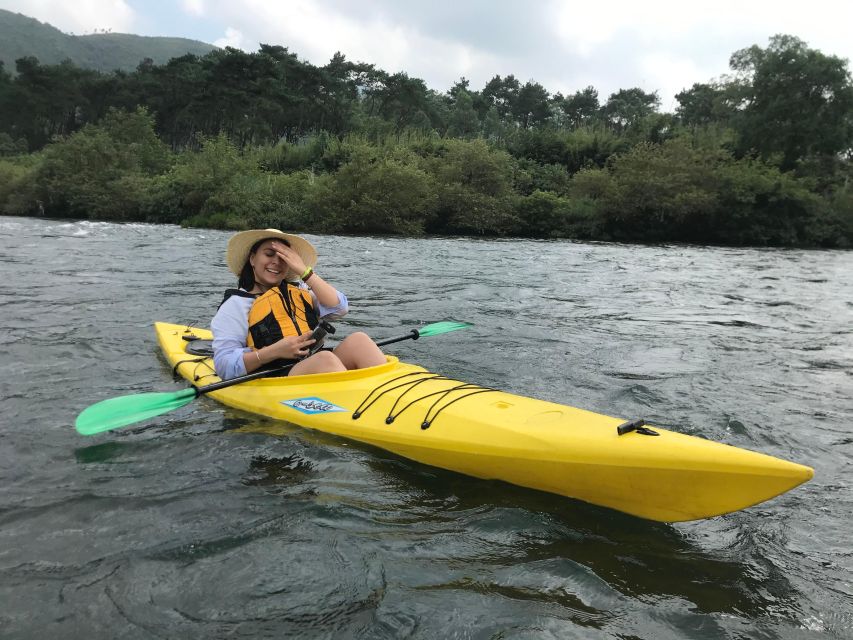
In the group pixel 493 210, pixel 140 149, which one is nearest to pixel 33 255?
pixel 493 210

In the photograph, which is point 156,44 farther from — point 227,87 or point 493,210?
point 493,210

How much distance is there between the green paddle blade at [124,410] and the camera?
2830 mm

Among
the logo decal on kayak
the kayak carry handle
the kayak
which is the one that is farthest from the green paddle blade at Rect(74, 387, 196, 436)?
the kayak carry handle

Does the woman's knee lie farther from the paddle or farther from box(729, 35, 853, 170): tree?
box(729, 35, 853, 170): tree

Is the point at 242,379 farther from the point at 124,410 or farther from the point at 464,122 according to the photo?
the point at 464,122

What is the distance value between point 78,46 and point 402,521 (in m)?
189

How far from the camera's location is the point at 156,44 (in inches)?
6880

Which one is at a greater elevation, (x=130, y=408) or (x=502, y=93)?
(x=502, y=93)

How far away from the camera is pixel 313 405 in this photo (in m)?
3.13

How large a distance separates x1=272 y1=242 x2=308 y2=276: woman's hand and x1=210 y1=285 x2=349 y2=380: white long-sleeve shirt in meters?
0.32

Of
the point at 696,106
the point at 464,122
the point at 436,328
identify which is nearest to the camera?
the point at 436,328

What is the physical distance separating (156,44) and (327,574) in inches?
8161

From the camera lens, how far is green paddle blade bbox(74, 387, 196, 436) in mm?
2830

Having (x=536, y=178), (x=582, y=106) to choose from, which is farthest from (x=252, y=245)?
(x=582, y=106)
